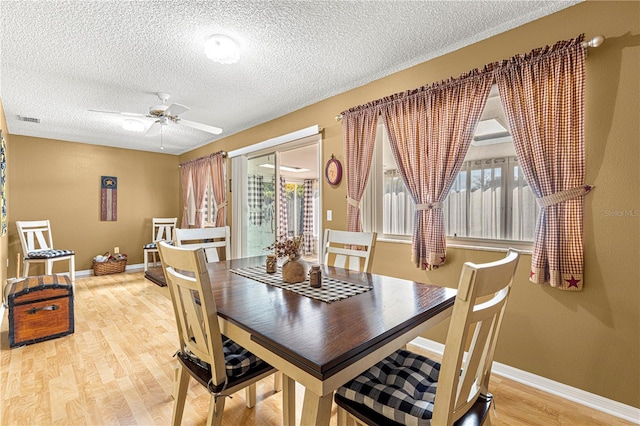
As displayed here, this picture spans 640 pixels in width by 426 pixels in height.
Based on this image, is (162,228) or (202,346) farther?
(162,228)

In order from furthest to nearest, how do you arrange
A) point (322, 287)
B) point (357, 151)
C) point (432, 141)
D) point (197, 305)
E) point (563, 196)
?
point (357, 151) < point (432, 141) < point (563, 196) < point (322, 287) < point (197, 305)

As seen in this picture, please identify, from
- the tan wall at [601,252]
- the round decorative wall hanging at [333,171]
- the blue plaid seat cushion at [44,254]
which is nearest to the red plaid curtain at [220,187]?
the blue plaid seat cushion at [44,254]

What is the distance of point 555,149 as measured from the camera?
5.99ft

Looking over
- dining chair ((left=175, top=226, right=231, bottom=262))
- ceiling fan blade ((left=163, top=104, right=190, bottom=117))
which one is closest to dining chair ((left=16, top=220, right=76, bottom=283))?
ceiling fan blade ((left=163, top=104, right=190, bottom=117))

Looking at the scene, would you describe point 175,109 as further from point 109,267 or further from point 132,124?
point 109,267

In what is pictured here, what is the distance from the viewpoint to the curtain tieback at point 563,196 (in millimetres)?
1767

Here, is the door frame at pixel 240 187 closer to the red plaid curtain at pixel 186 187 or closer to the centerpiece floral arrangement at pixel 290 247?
the red plaid curtain at pixel 186 187

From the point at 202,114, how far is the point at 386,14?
278cm

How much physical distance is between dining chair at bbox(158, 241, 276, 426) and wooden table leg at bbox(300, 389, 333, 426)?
16.6 inches

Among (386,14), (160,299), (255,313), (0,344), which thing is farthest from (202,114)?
(255,313)

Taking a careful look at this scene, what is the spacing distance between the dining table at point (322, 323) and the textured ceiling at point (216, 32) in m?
1.69

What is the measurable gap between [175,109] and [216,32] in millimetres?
1146

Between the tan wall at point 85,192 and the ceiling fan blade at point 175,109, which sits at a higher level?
the ceiling fan blade at point 175,109

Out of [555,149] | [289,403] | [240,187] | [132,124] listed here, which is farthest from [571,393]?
[132,124]
